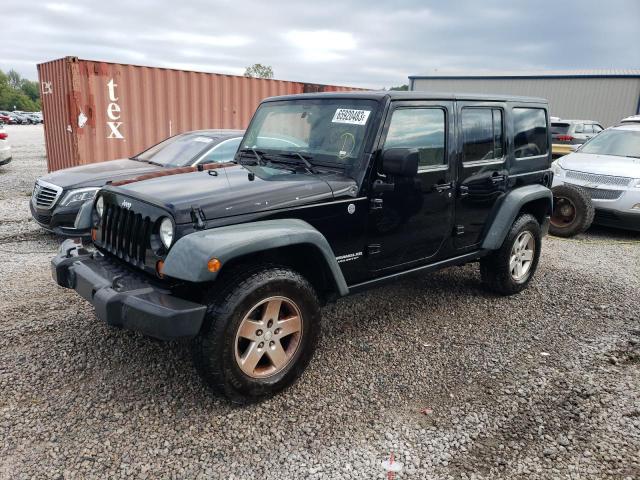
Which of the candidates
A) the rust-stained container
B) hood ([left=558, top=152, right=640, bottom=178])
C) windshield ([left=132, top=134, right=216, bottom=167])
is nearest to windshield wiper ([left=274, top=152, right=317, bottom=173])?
windshield ([left=132, top=134, right=216, bottom=167])

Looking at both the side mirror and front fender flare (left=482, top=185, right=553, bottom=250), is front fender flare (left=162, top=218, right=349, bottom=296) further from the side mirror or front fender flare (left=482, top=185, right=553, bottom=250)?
front fender flare (left=482, top=185, right=553, bottom=250)

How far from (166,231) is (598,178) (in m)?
7.46

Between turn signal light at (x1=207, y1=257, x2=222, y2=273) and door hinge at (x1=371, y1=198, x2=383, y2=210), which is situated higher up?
door hinge at (x1=371, y1=198, x2=383, y2=210)

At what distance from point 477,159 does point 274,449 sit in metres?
2.91

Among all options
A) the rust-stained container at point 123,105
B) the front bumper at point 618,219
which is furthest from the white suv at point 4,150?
the front bumper at point 618,219

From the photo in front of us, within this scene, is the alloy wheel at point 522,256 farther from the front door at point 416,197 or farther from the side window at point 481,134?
the front door at point 416,197

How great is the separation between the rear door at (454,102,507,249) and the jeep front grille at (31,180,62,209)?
184 inches

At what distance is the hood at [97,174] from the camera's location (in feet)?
19.9

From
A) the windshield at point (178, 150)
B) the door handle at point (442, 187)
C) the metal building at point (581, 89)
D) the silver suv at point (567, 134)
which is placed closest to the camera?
A: the door handle at point (442, 187)

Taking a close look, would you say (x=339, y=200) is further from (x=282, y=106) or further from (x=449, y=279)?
(x=449, y=279)

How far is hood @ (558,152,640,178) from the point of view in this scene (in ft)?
25.8

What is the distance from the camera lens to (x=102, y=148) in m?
9.21

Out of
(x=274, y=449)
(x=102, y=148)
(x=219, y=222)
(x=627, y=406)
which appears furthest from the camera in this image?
(x=102, y=148)

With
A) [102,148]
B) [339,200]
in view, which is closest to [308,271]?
[339,200]
